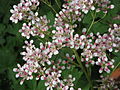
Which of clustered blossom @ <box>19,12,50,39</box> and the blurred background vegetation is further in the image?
the blurred background vegetation

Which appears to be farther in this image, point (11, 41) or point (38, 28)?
point (11, 41)

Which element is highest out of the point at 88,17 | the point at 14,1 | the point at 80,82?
the point at 14,1

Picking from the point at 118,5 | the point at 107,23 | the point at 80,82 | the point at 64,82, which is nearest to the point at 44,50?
the point at 64,82

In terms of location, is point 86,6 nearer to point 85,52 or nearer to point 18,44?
point 85,52

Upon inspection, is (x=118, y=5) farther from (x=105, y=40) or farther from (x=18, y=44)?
(x=18, y=44)

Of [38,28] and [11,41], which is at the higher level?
[11,41]

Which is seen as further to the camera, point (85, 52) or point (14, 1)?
point (14, 1)

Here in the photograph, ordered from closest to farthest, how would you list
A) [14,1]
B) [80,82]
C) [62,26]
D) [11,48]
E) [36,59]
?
[36,59], [62,26], [80,82], [11,48], [14,1]

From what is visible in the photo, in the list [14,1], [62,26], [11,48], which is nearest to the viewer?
[62,26]

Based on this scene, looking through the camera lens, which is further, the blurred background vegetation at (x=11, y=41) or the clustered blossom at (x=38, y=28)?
the blurred background vegetation at (x=11, y=41)

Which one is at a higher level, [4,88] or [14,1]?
[14,1]

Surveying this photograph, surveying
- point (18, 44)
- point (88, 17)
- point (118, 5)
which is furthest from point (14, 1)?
point (118, 5)
